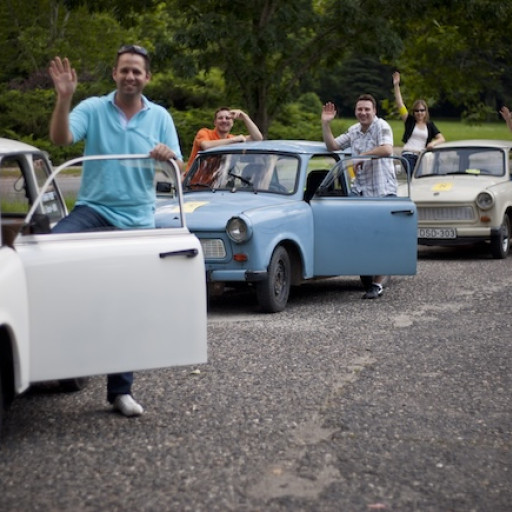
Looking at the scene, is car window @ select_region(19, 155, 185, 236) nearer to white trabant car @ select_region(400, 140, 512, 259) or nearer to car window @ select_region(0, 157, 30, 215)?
car window @ select_region(0, 157, 30, 215)

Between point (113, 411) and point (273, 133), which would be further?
point (273, 133)

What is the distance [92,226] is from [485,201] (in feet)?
33.2

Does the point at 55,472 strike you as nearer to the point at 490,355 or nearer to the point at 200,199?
the point at 490,355

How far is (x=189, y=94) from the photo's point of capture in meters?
40.6

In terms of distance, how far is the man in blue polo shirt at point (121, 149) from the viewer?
6.63 meters

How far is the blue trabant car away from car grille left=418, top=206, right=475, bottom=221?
13.5 feet

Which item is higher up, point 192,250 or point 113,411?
point 192,250

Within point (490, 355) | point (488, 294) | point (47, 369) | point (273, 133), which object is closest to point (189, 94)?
point (273, 133)

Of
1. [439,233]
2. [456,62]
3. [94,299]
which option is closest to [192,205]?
[94,299]

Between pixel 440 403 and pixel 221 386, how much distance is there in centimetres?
131

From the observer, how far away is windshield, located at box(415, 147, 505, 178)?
666 inches

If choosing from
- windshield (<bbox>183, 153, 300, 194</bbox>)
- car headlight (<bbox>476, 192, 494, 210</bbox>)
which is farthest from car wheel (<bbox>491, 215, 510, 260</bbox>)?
windshield (<bbox>183, 153, 300, 194</bbox>)

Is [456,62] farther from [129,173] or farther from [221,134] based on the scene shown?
[129,173]

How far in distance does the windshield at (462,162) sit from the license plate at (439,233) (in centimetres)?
127
